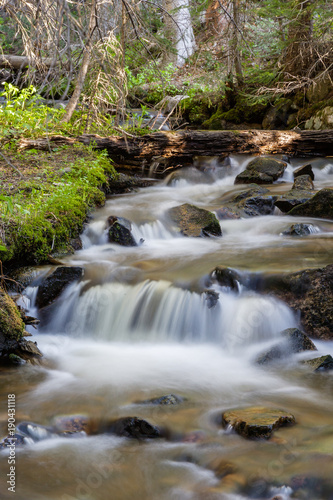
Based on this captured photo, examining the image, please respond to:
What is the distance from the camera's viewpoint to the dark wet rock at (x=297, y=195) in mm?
7301

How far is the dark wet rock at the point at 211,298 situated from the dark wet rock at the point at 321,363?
1215mm

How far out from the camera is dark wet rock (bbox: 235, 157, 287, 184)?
29.4 feet

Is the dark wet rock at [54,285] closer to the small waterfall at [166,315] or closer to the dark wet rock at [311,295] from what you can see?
the small waterfall at [166,315]

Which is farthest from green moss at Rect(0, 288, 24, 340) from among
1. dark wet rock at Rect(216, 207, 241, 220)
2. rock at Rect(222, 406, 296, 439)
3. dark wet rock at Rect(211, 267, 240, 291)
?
dark wet rock at Rect(216, 207, 241, 220)

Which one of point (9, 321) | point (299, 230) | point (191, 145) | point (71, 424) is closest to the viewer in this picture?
point (71, 424)

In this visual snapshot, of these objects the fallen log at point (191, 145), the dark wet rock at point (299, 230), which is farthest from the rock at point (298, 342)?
the fallen log at point (191, 145)

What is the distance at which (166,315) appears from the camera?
4.80 m

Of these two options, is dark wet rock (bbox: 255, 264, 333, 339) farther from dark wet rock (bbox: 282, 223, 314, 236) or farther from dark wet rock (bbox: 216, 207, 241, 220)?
dark wet rock (bbox: 216, 207, 241, 220)

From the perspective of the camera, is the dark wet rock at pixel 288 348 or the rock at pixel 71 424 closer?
the rock at pixel 71 424

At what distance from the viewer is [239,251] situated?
598cm

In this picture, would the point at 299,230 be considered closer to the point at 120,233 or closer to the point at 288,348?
the point at 120,233

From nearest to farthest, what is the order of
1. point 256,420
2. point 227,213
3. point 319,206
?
1. point 256,420
2. point 319,206
3. point 227,213

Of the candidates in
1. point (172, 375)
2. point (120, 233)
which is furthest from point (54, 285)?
point (172, 375)

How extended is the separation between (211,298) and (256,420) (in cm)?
199
